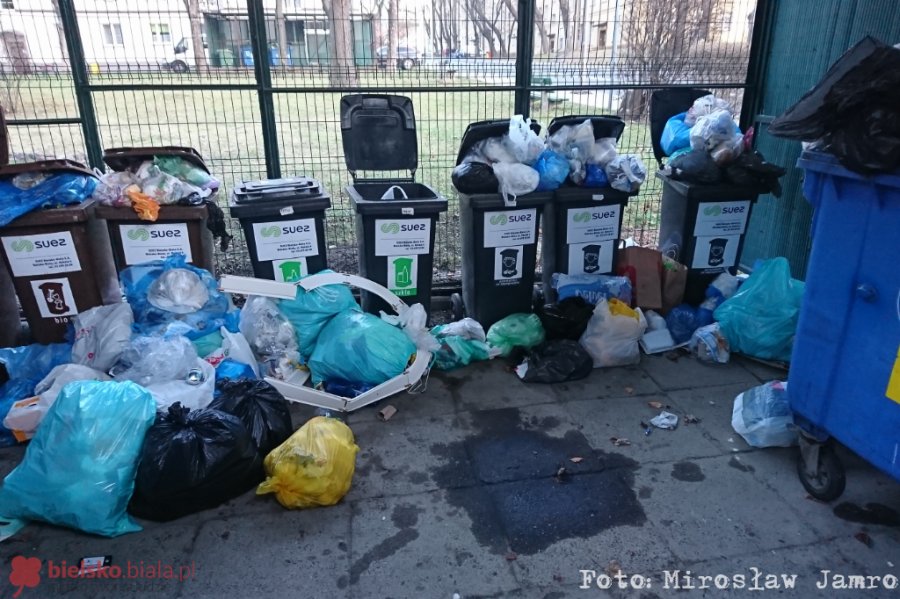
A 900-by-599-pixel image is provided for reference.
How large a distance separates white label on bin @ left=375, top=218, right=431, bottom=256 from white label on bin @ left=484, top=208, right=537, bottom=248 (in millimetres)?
415

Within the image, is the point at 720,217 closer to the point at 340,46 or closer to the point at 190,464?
the point at 340,46

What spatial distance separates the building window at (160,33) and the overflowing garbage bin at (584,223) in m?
2.73

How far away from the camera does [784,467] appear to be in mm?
2967

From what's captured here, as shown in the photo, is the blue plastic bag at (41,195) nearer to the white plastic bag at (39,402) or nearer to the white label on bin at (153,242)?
the white label on bin at (153,242)

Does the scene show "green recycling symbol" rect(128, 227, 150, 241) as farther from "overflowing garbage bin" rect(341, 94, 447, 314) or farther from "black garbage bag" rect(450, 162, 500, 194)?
"black garbage bag" rect(450, 162, 500, 194)

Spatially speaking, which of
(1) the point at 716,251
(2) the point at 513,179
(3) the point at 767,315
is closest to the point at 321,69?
(2) the point at 513,179

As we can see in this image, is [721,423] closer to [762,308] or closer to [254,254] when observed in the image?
[762,308]

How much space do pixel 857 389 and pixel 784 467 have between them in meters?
0.72

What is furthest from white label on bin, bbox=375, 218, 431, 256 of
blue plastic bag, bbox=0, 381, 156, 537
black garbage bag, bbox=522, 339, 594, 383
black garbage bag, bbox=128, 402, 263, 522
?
blue plastic bag, bbox=0, 381, 156, 537

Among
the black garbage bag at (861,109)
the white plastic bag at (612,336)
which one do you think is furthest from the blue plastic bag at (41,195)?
the black garbage bag at (861,109)

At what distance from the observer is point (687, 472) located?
2951 millimetres

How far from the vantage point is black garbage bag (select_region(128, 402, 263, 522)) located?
252 centimetres

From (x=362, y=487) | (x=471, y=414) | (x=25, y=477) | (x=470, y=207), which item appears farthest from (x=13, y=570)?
(x=470, y=207)

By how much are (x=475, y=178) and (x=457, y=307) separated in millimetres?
1088
